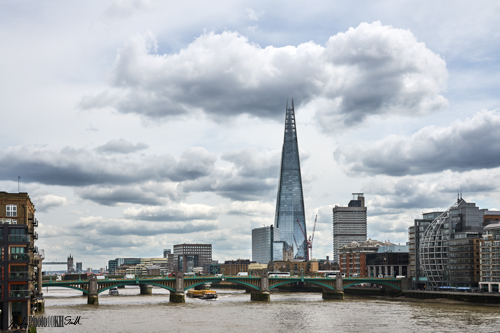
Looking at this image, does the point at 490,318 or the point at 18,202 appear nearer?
the point at 18,202

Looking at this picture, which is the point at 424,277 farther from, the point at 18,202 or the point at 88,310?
the point at 18,202

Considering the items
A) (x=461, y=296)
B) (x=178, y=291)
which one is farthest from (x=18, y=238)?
(x=461, y=296)

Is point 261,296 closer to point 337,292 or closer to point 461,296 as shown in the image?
point 337,292

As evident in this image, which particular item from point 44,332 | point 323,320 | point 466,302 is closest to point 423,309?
point 466,302

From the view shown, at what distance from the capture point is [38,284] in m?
140

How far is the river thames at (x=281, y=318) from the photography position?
3656 inches

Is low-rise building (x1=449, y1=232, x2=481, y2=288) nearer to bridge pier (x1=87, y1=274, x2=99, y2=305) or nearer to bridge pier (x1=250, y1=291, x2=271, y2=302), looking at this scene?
bridge pier (x1=250, y1=291, x2=271, y2=302)

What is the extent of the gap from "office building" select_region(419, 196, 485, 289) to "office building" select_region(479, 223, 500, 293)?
6105 millimetres

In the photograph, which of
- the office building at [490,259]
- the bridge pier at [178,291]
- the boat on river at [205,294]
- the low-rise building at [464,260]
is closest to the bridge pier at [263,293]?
the boat on river at [205,294]

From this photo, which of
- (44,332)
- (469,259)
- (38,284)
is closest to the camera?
(44,332)

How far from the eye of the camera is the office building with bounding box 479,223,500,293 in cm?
15550

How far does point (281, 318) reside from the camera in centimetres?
10856

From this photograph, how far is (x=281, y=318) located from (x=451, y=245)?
8304cm

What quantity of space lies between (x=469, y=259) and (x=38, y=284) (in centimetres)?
10845
